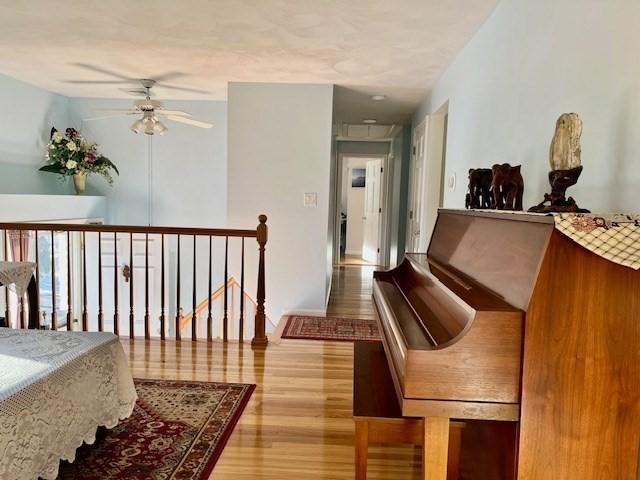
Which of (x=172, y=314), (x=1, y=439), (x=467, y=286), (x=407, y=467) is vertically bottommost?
(x=172, y=314)

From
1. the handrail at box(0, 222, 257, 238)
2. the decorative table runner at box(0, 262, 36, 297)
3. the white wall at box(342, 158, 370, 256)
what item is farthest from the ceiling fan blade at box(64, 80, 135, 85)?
the white wall at box(342, 158, 370, 256)

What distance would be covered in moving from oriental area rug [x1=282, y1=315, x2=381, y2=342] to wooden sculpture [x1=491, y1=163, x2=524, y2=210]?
2.26m

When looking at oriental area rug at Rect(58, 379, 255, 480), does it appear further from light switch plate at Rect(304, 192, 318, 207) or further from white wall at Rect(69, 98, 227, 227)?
white wall at Rect(69, 98, 227, 227)

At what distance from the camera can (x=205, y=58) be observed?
12.1 ft

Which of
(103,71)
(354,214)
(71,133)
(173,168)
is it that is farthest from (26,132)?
(354,214)

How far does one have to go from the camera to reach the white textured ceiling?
8.79 feet

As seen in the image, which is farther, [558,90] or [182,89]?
[182,89]

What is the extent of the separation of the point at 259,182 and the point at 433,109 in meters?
1.85

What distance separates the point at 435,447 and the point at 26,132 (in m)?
5.25

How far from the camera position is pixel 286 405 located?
247 centimetres

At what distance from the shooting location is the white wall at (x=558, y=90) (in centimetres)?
136

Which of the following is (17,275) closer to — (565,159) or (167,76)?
(167,76)

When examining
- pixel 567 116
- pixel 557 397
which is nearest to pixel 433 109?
pixel 567 116

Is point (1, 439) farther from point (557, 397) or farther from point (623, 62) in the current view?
point (623, 62)
